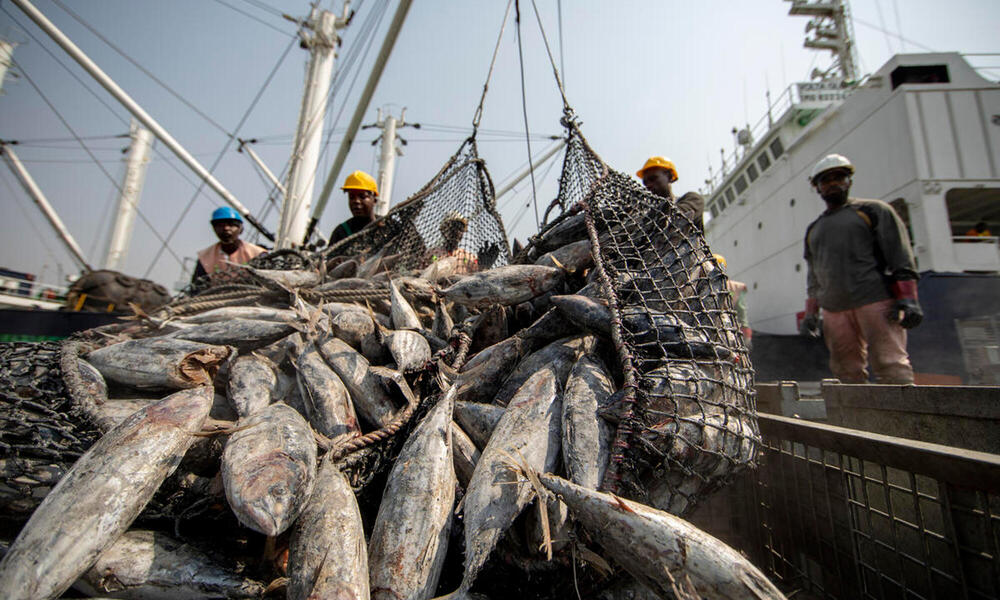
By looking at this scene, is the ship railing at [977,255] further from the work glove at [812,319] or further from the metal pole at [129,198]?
the metal pole at [129,198]

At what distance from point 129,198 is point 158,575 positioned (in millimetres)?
24984

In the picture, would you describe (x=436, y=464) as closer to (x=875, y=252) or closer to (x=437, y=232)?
(x=437, y=232)

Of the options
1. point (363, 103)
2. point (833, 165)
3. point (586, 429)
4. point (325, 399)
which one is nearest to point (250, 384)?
point (325, 399)

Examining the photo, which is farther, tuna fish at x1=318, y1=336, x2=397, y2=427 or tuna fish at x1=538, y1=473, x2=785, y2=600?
tuna fish at x1=318, y1=336, x2=397, y2=427

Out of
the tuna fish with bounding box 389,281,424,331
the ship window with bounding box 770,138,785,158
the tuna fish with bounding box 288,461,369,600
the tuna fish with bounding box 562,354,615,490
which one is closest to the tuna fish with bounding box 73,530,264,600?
the tuna fish with bounding box 288,461,369,600

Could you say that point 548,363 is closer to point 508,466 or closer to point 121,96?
point 508,466

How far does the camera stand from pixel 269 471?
1.24 metres

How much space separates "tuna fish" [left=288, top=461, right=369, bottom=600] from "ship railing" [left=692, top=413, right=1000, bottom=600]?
1.68 metres

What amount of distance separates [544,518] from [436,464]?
1.50 ft

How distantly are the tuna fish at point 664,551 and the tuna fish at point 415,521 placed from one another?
444 mm

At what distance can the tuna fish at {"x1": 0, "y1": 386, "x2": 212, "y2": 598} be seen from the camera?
3.30 feet

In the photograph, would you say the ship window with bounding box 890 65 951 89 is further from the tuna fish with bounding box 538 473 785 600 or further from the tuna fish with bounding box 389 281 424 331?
the tuna fish with bounding box 538 473 785 600

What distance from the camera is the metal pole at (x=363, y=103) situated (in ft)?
21.5

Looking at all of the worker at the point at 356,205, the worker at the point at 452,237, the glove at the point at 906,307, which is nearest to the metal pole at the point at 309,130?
the worker at the point at 356,205
